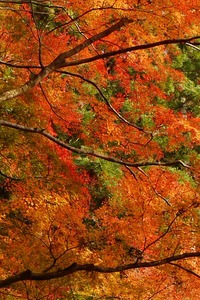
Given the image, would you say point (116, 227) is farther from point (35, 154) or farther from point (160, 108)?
point (160, 108)

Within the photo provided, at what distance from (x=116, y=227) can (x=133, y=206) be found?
686mm

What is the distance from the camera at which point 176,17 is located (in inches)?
231

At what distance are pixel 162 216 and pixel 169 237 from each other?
1.63 feet

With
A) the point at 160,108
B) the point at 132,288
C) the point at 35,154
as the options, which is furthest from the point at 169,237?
the point at 160,108

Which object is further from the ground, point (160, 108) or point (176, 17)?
point (160, 108)

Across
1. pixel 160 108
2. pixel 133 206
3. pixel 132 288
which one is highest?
pixel 160 108

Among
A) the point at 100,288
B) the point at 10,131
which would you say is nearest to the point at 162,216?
the point at 100,288

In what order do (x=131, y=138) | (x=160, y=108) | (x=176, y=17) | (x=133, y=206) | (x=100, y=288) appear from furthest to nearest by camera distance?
(x=160, y=108), (x=131, y=138), (x=133, y=206), (x=100, y=288), (x=176, y=17)

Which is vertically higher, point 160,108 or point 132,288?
point 160,108

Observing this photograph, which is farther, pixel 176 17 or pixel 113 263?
pixel 113 263

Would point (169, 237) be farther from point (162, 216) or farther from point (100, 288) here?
point (100, 288)

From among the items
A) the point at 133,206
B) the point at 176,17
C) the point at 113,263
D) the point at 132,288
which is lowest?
the point at 132,288

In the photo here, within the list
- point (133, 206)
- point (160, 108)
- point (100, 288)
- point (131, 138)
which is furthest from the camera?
point (160, 108)

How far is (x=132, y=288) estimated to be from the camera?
6.48 metres
